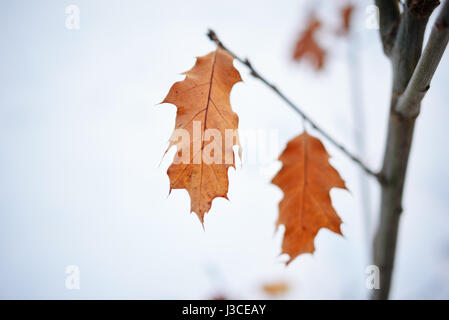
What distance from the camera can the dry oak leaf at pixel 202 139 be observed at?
50 centimetres

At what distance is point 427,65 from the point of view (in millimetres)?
439

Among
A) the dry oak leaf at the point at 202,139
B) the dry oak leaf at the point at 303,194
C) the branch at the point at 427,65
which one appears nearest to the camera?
the branch at the point at 427,65

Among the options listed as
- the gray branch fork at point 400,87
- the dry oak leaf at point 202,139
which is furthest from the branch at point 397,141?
the dry oak leaf at point 202,139

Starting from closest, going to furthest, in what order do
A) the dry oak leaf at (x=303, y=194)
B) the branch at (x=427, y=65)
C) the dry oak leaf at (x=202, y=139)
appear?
1. the branch at (x=427, y=65)
2. the dry oak leaf at (x=202, y=139)
3. the dry oak leaf at (x=303, y=194)

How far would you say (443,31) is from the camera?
0.40 meters

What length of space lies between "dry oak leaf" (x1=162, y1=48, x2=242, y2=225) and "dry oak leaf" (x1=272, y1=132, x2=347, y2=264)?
0.20 meters

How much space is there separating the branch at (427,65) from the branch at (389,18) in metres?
0.13

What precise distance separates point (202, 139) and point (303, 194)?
28cm
